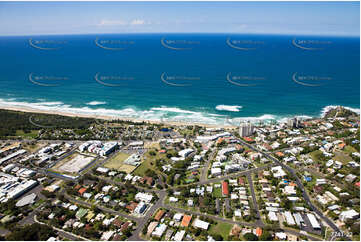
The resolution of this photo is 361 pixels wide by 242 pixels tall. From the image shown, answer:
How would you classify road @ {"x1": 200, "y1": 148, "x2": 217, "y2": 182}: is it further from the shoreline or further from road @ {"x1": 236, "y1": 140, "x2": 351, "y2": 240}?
the shoreline

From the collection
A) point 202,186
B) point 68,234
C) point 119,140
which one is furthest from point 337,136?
point 68,234

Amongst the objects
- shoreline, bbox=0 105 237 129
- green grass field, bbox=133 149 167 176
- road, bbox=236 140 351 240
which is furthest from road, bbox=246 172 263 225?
shoreline, bbox=0 105 237 129

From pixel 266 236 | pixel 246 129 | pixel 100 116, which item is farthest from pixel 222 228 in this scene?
pixel 100 116

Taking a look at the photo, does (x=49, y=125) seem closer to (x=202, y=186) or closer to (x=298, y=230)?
(x=202, y=186)

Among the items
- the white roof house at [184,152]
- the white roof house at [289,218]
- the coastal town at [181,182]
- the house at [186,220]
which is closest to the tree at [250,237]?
the coastal town at [181,182]

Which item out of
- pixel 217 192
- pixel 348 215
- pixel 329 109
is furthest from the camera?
pixel 329 109

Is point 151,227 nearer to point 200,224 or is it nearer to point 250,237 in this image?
point 200,224
